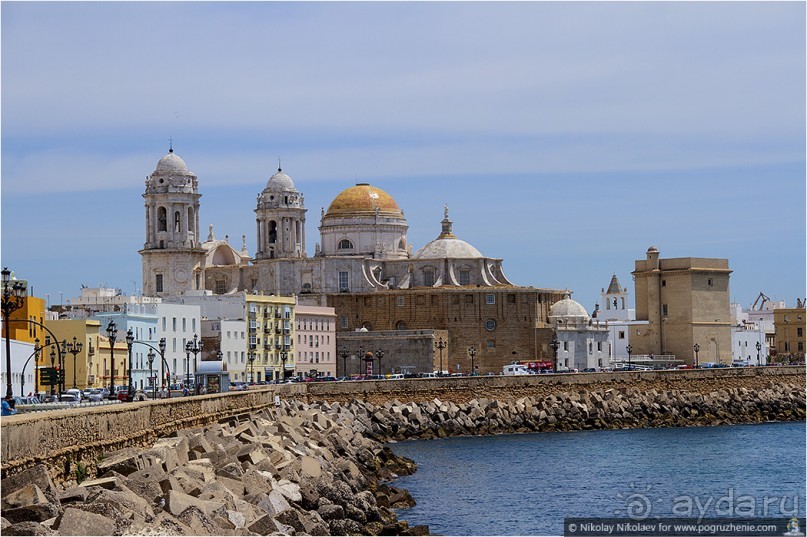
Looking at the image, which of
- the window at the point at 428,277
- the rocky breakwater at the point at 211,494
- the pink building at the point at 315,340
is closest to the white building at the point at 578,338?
the window at the point at 428,277

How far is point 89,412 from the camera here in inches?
824

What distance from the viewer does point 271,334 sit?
77062mm

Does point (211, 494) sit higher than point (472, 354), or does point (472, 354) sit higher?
point (472, 354)

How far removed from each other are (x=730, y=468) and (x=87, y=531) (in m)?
26.6

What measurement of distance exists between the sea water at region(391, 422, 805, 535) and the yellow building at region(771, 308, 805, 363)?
5195 centimetres

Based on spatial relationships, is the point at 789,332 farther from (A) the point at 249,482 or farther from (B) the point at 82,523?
(B) the point at 82,523

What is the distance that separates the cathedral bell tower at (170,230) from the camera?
278ft

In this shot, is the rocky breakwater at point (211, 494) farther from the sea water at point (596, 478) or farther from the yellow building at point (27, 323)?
the yellow building at point (27, 323)

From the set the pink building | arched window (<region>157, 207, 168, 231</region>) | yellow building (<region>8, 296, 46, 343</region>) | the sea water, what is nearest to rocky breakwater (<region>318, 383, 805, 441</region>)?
the sea water

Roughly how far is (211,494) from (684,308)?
74420 millimetres

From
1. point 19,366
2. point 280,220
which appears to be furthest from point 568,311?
point 19,366

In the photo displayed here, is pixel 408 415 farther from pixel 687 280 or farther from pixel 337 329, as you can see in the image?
pixel 687 280

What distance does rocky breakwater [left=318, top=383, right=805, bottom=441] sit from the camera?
49.4 metres

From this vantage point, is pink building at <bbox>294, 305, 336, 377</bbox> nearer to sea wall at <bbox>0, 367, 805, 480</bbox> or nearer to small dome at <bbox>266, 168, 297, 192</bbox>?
small dome at <bbox>266, 168, 297, 192</bbox>
